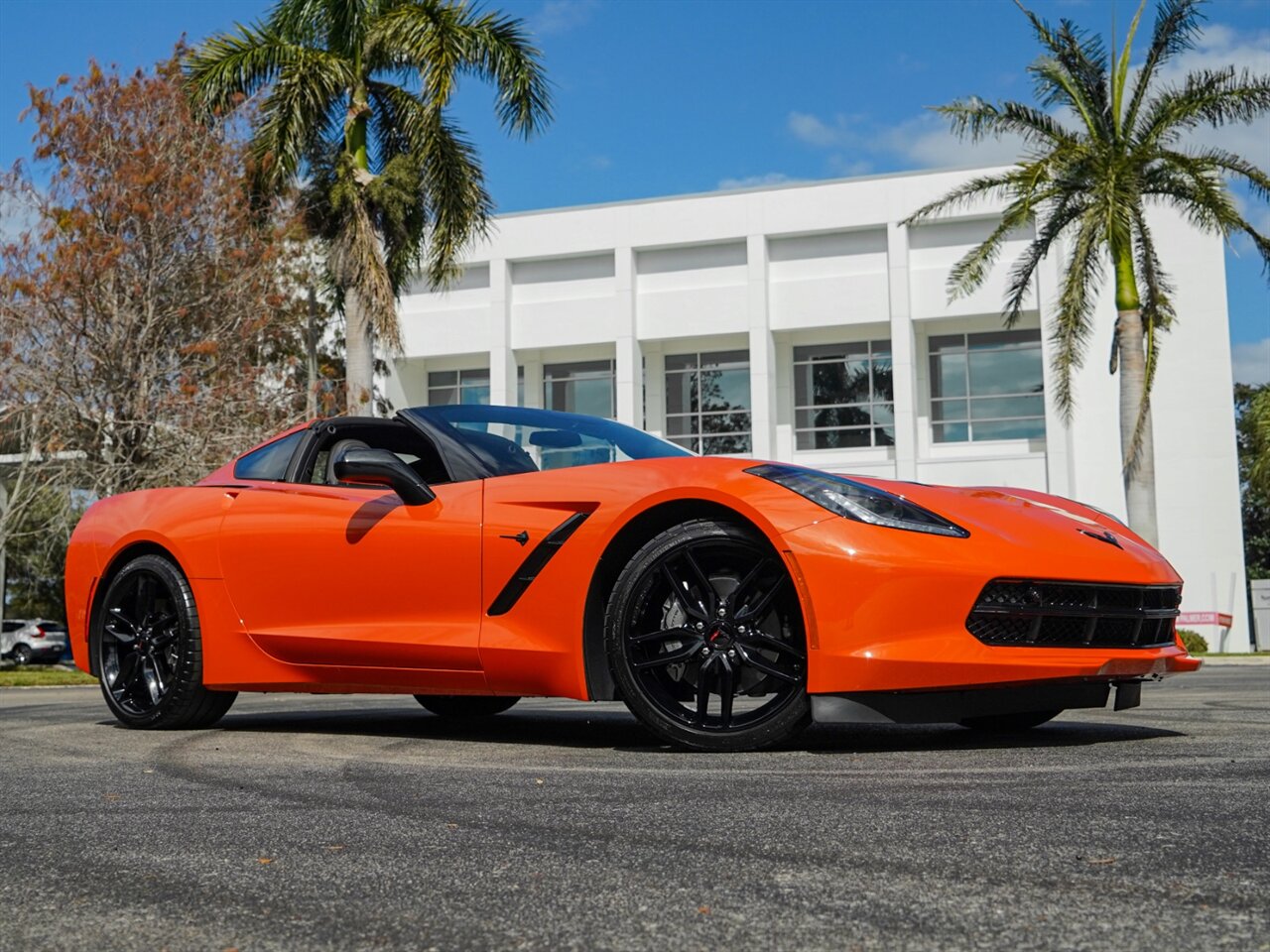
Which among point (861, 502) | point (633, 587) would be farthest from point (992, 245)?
point (633, 587)

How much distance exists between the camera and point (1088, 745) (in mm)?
4391

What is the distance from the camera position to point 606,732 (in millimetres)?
5359

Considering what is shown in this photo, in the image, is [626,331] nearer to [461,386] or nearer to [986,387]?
[461,386]

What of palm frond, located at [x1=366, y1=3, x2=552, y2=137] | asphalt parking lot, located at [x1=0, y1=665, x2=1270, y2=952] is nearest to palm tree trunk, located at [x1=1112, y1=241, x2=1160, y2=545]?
palm frond, located at [x1=366, y1=3, x2=552, y2=137]

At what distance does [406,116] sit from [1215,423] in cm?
2247

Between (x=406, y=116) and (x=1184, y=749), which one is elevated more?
(x=406, y=116)

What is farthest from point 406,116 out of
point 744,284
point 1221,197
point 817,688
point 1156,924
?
point 1156,924

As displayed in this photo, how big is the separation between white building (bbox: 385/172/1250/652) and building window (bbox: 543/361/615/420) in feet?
0.19

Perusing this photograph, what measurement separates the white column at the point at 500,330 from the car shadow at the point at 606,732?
31.8 m

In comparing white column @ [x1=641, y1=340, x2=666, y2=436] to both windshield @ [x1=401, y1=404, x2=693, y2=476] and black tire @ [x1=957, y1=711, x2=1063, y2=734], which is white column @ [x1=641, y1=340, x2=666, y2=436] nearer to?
windshield @ [x1=401, y1=404, x2=693, y2=476]

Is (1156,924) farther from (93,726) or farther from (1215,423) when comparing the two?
(1215,423)

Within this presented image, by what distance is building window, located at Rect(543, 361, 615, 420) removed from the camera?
129 feet

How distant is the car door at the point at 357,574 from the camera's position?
488cm

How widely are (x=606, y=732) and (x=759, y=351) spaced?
102ft
